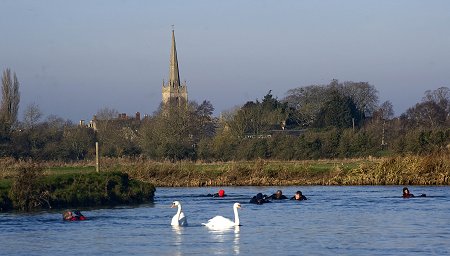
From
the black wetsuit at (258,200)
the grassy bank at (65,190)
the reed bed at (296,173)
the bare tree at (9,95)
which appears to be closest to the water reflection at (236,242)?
the black wetsuit at (258,200)

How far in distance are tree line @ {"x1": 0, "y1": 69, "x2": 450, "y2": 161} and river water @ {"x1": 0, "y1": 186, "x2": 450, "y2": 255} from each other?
25959 mm

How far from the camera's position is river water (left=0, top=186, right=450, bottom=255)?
28688 mm

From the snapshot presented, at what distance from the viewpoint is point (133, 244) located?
30203mm

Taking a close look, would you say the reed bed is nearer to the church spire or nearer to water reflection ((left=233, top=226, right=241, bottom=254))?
water reflection ((left=233, top=226, right=241, bottom=254))

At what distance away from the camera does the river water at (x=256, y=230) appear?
28.7 meters

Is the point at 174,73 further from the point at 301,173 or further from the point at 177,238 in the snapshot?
the point at 177,238

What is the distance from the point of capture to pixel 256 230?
1339 inches

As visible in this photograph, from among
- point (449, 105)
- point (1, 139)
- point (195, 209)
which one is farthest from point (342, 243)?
point (449, 105)

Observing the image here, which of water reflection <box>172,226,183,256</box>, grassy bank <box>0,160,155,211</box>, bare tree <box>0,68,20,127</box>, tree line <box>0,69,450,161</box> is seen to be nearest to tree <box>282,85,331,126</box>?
tree line <box>0,69,450,161</box>

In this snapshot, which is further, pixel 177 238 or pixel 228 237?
pixel 228 237

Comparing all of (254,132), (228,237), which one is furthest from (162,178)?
(254,132)

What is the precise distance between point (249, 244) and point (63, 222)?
397 inches

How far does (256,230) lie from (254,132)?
76.0 m

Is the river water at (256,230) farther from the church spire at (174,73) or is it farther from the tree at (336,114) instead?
the church spire at (174,73)
